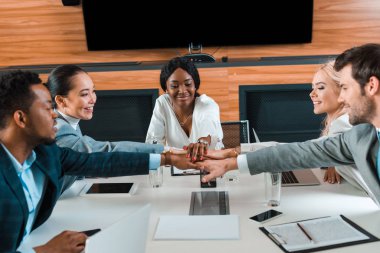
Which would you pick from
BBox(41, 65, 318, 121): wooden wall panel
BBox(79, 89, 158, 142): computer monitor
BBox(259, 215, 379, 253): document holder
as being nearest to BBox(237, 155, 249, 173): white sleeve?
BBox(259, 215, 379, 253): document holder

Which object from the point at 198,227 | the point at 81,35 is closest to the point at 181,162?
the point at 198,227

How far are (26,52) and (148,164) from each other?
3571 millimetres

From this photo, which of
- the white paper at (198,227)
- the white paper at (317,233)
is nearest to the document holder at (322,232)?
the white paper at (317,233)

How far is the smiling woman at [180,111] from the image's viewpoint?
112 inches

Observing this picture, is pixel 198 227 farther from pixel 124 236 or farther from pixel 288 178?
pixel 288 178

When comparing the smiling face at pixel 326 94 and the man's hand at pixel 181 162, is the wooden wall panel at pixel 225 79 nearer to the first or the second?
the smiling face at pixel 326 94

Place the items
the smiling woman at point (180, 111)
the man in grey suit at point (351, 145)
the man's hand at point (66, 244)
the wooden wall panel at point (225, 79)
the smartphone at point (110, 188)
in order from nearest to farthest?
1. the man's hand at point (66, 244)
2. the man in grey suit at point (351, 145)
3. the smartphone at point (110, 188)
4. the smiling woman at point (180, 111)
5. the wooden wall panel at point (225, 79)

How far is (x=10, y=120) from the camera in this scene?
1.41m

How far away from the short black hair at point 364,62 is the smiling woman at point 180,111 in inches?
47.1

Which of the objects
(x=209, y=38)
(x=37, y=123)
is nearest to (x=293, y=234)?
(x=37, y=123)

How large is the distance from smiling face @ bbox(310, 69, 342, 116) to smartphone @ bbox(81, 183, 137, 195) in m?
1.08

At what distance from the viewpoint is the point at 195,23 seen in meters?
4.63

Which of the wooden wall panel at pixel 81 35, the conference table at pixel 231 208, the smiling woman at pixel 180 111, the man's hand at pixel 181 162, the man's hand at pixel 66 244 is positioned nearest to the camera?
the man's hand at pixel 66 244

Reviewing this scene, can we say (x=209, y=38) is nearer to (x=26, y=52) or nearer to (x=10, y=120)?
(x=26, y=52)
